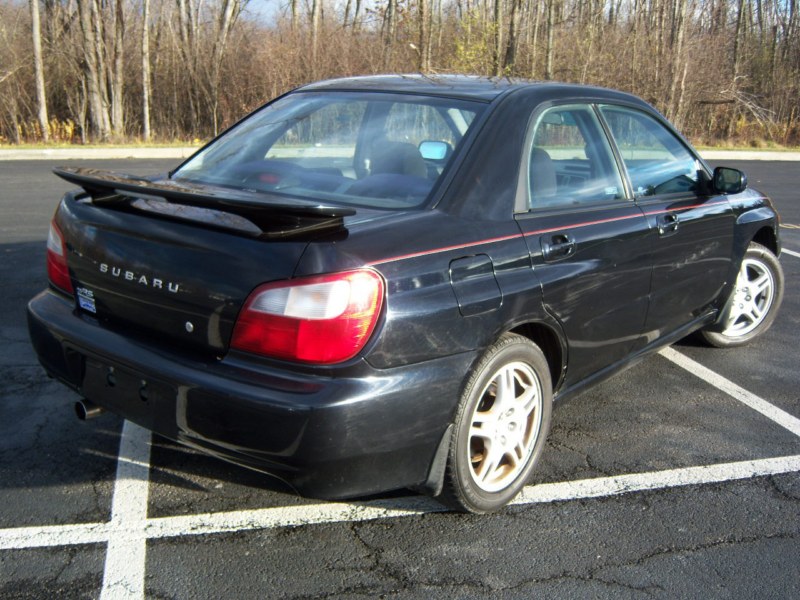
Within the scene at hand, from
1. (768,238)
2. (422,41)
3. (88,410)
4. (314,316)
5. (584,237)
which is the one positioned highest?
(422,41)

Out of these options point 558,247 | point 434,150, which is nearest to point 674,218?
point 558,247

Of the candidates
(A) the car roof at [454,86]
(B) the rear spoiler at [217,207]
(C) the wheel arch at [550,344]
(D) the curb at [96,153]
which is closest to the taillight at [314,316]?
(B) the rear spoiler at [217,207]

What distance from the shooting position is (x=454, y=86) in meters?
3.70

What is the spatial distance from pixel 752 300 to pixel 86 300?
4.21 meters

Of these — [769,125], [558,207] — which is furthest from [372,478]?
[769,125]

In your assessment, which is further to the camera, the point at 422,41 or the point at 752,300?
the point at 422,41

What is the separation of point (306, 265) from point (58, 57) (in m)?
23.7

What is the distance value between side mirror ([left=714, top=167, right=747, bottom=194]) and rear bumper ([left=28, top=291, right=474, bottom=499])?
230 centimetres

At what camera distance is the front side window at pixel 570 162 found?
342 cm

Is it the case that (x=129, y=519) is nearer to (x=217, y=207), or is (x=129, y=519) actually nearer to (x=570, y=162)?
(x=217, y=207)

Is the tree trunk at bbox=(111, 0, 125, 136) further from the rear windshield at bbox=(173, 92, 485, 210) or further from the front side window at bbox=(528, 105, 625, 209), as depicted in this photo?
the front side window at bbox=(528, 105, 625, 209)

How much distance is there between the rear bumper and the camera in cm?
253

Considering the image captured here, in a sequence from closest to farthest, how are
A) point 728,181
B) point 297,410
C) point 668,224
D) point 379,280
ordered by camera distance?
1. point 297,410
2. point 379,280
3. point 668,224
4. point 728,181

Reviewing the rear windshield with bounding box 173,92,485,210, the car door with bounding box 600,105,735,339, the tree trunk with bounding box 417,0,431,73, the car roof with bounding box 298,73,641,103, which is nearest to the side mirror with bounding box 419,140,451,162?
the rear windshield with bounding box 173,92,485,210
